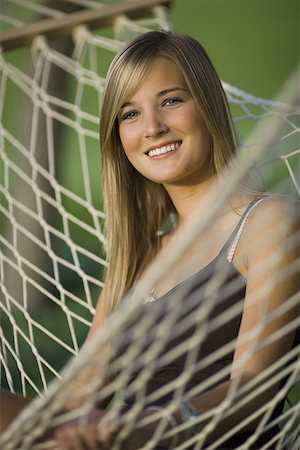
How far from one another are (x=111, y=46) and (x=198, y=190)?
648 millimetres

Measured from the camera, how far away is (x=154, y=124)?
54.7 inches

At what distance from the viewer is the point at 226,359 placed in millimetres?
1270

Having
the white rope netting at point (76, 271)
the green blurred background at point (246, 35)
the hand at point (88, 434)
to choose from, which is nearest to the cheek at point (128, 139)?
the white rope netting at point (76, 271)

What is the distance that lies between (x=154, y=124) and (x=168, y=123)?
0.02 metres

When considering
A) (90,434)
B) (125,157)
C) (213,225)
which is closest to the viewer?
(90,434)

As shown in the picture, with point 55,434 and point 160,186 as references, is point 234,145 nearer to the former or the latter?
point 160,186

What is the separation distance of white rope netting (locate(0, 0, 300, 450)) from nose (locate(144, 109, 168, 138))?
0.14m

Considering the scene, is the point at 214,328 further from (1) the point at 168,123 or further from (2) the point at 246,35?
(2) the point at 246,35

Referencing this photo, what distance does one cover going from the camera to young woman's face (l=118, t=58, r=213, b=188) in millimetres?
1391

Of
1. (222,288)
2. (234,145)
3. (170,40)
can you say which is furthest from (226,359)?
(170,40)

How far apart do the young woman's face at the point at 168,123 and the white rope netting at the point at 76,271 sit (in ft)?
0.31

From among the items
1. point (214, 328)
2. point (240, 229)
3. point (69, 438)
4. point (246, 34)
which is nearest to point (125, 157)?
point (240, 229)

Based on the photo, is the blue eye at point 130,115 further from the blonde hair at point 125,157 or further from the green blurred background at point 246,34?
the green blurred background at point 246,34

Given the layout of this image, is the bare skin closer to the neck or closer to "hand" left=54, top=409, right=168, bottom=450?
the neck
